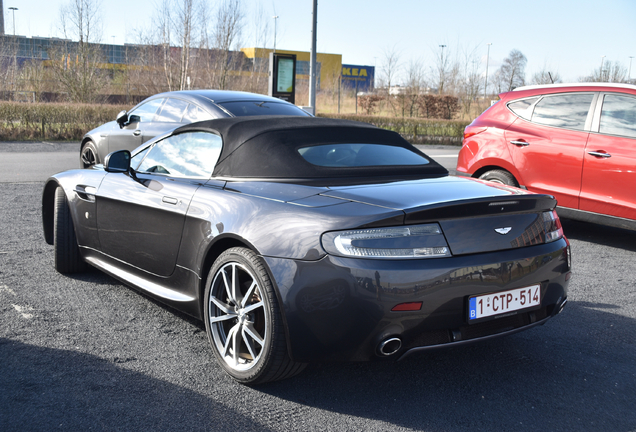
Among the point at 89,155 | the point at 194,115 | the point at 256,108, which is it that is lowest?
the point at 89,155

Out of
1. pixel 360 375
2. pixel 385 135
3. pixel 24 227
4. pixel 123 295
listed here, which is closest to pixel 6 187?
pixel 24 227

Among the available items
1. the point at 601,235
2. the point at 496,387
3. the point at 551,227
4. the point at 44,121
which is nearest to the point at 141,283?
the point at 496,387

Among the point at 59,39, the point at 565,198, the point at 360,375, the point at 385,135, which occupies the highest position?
the point at 59,39

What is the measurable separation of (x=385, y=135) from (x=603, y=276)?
8.65 feet

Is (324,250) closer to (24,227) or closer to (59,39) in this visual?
(24,227)

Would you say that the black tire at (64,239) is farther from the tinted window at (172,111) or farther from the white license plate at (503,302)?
the white license plate at (503,302)

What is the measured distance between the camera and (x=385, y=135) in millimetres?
4031

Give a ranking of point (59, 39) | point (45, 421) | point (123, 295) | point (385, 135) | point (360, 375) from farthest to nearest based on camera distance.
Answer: point (59, 39) < point (123, 295) < point (385, 135) < point (360, 375) < point (45, 421)

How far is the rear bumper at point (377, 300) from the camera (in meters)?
2.60

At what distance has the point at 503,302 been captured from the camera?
9.34 ft

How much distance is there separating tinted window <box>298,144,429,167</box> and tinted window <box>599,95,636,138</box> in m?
3.30

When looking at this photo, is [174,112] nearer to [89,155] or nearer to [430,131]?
[89,155]

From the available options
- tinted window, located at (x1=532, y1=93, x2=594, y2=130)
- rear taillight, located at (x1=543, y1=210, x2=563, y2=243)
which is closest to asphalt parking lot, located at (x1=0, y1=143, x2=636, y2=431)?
rear taillight, located at (x1=543, y1=210, x2=563, y2=243)

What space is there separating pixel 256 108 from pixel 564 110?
357cm
